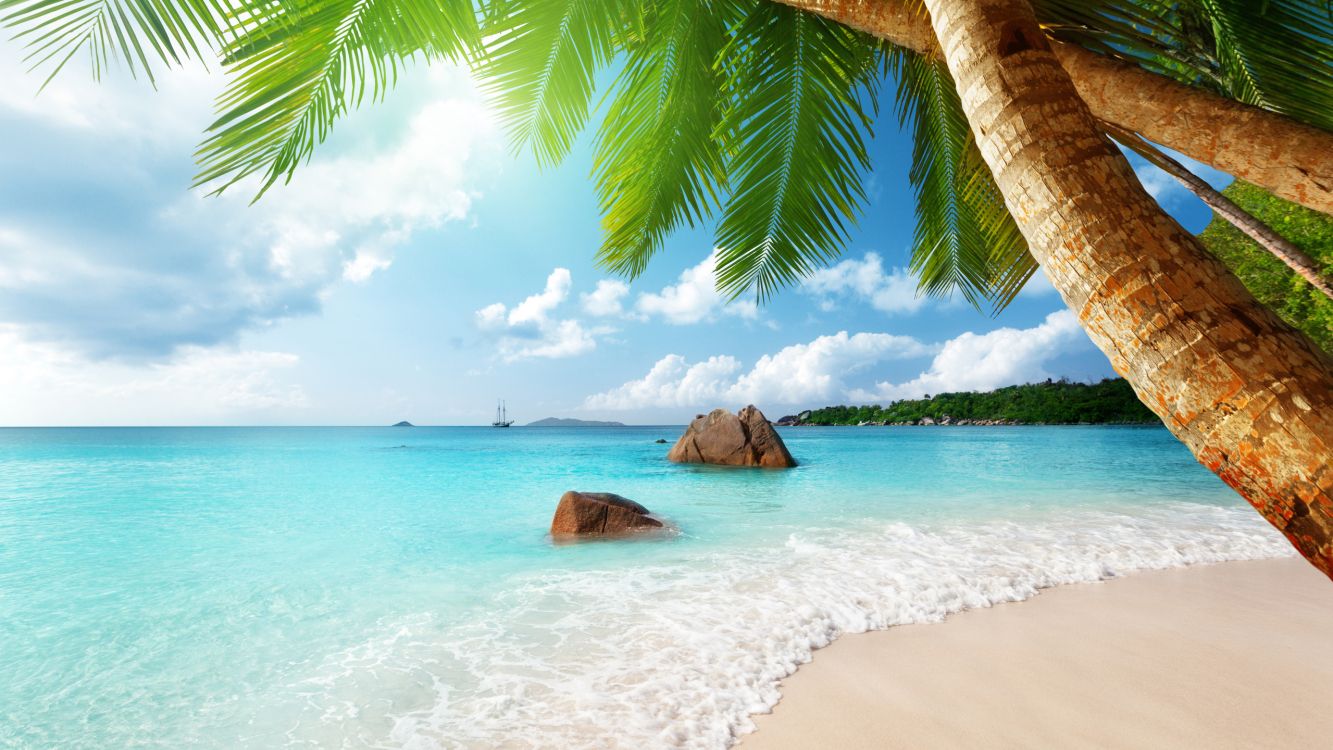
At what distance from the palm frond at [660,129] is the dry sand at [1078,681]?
3.22m

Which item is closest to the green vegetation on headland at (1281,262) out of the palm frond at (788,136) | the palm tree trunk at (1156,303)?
the palm frond at (788,136)

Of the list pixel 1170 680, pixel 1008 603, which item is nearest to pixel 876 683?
pixel 1170 680

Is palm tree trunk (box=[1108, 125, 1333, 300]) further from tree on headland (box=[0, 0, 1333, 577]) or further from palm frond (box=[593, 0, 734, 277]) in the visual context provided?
palm frond (box=[593, 0, 734, 277])

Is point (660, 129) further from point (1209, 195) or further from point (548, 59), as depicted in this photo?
point (1209, 195)

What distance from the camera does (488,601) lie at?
220 inches

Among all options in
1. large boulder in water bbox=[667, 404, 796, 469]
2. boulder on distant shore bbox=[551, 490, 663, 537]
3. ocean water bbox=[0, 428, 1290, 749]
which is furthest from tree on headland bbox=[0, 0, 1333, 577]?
large boulder in water bbox=[667, 404, 796, 469]

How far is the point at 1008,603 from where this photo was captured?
503 cm

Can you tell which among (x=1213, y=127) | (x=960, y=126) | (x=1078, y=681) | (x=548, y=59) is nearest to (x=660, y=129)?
(x=548, y=59)

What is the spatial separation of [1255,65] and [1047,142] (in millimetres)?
3236

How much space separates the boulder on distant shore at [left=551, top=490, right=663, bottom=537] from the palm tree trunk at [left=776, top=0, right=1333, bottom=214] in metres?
7.18

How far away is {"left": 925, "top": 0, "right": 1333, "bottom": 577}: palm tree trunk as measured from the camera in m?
0.74

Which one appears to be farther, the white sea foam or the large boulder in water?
the large boulder in water

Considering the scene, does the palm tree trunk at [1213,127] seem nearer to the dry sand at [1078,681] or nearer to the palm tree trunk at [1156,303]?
the palm tree trunk at [1156,303]

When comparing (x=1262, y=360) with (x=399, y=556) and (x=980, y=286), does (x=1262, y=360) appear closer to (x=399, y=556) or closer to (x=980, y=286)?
(x=980, y=286)
